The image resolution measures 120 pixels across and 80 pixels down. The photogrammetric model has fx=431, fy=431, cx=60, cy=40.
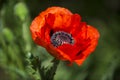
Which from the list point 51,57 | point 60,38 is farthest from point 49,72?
point 51,57

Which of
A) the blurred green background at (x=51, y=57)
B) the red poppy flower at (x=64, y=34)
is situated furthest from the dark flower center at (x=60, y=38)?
→ the blurred green background at (x=51, y=57)

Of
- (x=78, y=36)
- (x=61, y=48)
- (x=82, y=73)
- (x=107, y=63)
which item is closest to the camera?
(x=61, y=48)

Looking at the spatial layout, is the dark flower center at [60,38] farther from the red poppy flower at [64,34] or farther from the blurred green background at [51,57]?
the blurred green background at [51,57]

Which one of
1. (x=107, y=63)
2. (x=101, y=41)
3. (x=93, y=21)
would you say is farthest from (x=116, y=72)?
(x=93, y=21)

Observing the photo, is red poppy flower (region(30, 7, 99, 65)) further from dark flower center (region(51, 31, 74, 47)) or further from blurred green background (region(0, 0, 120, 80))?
blurred green background (region(0, 0, 120, 80))

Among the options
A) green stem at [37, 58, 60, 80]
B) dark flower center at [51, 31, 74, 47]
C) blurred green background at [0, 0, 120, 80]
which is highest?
blurred green background at [0, 0, 120, 80]

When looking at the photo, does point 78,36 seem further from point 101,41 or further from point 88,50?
point 101,41

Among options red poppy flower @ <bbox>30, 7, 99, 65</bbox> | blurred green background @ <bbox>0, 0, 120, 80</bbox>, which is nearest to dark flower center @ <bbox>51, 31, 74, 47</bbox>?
Result: red poppy flower @ <bbox>30, 7, 99, 65</bbox>
